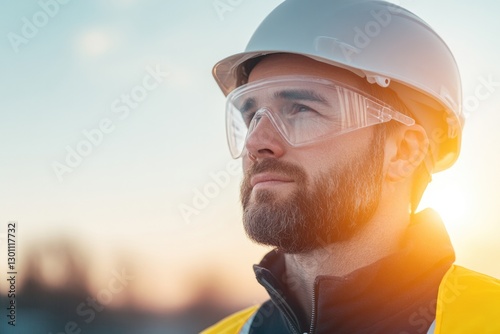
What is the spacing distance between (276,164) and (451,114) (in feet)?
3.95

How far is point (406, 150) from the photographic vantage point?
3482 millimetres

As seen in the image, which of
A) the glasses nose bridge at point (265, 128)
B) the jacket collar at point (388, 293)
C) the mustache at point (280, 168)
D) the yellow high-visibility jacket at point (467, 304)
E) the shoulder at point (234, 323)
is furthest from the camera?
the shoulder at point (234, 323)

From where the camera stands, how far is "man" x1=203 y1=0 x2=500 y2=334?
9.33ft

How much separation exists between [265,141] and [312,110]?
12.8 inches

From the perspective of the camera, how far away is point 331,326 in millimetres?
2830

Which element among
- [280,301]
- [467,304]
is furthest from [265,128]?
[467,304]

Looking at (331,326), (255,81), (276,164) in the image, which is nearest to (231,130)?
(255,81)

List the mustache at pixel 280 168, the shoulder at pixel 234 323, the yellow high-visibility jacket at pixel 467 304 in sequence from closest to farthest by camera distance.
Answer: the yellow high-visibility jacket at pixel 467 304
the mustache at pixel 280 168
the shoulder at pixel 234 323

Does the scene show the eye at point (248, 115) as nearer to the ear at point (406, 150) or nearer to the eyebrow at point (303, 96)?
the eyebrow at point (303, 96)

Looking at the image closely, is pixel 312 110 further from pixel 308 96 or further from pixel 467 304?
pixel 467 304

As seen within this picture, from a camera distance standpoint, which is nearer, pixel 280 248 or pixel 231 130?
pixel 280 248

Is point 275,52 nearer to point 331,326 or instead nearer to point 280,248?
point 280,248

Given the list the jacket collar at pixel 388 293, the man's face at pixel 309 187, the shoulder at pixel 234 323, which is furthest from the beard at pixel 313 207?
the shoulder at pixel 234 323

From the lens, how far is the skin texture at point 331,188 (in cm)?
313
